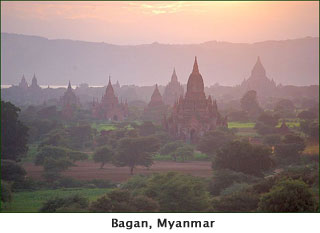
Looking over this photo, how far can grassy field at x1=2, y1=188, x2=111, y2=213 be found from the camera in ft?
79.8

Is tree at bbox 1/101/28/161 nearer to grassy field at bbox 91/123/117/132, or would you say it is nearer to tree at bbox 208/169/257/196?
tree at bbox 208/169/257/196

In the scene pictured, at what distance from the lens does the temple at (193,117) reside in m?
55.4

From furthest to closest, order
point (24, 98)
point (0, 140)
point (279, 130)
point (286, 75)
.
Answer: point (286, 75) < point (24, 98) < point (279, 130) < point (0, 140)

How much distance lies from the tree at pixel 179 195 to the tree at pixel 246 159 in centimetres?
1005

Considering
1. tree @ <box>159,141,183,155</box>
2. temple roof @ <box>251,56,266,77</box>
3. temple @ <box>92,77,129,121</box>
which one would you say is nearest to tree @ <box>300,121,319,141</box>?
tree @ <box>159,141,183,155</box>

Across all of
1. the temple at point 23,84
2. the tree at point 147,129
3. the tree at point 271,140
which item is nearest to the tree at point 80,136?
the tree at point 147,129

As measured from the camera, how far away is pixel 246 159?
3297cm

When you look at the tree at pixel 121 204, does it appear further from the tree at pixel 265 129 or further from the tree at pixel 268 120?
the tree at pixel 268 120

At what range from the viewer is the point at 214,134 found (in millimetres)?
49125

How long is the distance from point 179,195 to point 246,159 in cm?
1182

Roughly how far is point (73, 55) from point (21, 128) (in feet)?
466

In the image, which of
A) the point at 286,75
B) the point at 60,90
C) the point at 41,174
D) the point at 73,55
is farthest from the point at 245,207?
the point at 73,55

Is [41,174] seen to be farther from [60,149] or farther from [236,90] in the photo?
[236,90]

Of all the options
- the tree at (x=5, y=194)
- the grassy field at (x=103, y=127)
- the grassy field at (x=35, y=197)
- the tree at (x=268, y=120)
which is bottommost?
the grassy field at (x=35, y=197)
